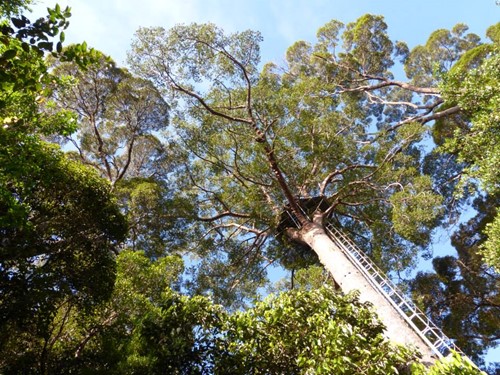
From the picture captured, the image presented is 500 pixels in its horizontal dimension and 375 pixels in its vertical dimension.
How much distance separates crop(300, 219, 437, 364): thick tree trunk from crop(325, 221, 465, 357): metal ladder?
4.1 inches

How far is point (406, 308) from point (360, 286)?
2.77 ft

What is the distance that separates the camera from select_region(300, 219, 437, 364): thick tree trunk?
5742 millimetres

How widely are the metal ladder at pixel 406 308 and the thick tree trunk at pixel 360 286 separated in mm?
103

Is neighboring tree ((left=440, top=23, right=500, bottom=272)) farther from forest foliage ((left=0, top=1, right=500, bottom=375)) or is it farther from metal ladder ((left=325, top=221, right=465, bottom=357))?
metal ladder ((left=325, top=221, right=465, bottom=357))

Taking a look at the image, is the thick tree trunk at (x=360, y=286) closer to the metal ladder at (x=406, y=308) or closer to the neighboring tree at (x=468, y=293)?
the metal ladder at (x=406, y=308)

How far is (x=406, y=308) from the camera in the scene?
22.1ft

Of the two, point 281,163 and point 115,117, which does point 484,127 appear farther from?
point 115,117

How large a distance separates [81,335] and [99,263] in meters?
1.19

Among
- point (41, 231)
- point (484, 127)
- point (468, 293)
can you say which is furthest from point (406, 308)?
point (468, 293)

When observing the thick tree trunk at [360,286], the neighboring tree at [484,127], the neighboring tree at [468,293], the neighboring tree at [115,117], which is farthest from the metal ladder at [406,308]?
the neighboring tree at [115,117]

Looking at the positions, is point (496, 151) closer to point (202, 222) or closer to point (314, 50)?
A: point (202, 222)

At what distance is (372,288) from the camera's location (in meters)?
7.15

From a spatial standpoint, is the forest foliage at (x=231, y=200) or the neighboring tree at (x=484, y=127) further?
the neighboring tree at (x=484, y=127)

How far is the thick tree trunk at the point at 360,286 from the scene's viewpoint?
5.74 meters
